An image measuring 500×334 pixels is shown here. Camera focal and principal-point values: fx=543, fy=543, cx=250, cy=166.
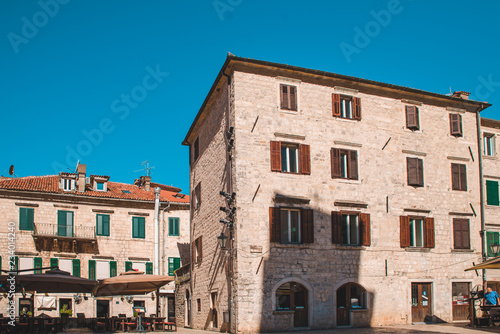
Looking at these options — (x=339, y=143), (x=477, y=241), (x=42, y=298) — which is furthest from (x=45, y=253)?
(x=477, y=241)

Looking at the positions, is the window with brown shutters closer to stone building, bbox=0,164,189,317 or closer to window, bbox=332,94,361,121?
window, bbox=332,94,361,121

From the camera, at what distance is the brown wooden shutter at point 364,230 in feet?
75.8

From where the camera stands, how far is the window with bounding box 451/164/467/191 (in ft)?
84.9

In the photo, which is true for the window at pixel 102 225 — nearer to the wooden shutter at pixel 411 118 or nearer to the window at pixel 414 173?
the window at pixel 414 173

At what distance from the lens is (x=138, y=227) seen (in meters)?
37.1

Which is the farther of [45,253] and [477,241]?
[45,253]

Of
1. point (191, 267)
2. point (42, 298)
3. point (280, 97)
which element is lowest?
point (42, 298)

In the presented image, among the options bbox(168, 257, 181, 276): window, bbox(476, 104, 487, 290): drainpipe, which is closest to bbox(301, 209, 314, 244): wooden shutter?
bbox(476, 104, 487, 290): drainpipe

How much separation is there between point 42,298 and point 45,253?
108 inches

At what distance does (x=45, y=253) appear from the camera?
34.2 meters

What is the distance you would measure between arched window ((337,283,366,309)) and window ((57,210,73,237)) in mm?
19527

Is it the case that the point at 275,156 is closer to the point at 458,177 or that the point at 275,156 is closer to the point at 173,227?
the point at 458,177

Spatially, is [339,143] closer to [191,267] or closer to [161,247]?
[191,267]

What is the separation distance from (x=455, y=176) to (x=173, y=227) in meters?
19.9
